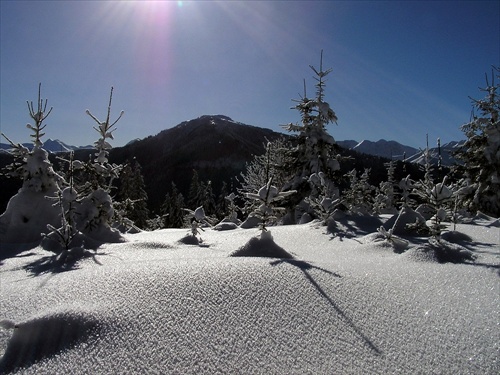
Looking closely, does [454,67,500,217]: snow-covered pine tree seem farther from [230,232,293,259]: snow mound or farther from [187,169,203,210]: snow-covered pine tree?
[187,169,203,210]: snow-covered pine tree

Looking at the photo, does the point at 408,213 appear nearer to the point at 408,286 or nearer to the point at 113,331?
the point at 408,286

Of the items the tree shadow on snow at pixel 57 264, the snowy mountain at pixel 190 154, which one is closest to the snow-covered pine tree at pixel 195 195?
the tree shadow on snow at pixel 57 264

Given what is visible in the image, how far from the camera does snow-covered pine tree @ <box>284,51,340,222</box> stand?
1409 cm

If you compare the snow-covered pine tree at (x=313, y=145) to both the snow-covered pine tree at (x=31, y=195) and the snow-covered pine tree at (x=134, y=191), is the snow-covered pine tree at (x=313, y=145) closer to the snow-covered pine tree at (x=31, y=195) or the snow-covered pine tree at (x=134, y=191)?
the snow-covered pine tree at (x=31, y=195)

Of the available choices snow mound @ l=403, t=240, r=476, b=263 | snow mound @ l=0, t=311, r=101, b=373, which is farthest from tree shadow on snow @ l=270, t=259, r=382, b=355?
snow mound @ l=403, t=240, r=476, b=263

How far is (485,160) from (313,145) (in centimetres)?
838

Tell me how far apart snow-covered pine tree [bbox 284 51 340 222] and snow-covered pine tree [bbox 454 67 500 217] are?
6.35 metres

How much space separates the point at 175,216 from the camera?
3809cm

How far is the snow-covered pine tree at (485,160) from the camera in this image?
1453cm

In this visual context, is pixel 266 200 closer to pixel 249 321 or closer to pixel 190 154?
pixel 249 321

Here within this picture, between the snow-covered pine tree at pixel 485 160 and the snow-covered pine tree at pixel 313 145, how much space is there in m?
6.35

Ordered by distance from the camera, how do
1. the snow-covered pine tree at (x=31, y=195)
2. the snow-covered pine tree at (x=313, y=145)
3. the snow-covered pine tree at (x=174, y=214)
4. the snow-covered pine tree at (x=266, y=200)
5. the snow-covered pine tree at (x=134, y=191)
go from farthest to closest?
the snow-covered pine tree at (x=174, y=214)
the snow-covered pine tree at (x=134, y=191)
the snow-covered pine tree at (x=313, y=145)
the snow-covered pine tree at (x=31, y=195)
the snow-covered pine tree at (x=266, y=200)

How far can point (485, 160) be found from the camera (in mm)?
14828

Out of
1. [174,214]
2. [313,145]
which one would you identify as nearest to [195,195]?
[174,214]
